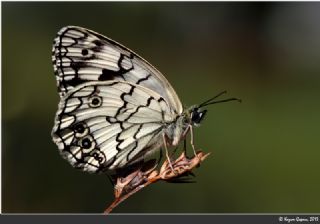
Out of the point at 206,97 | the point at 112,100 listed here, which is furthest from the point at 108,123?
the point at 206,97

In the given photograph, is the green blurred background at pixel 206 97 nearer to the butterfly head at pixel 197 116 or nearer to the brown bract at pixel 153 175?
the butterfly head at pixel 197 116

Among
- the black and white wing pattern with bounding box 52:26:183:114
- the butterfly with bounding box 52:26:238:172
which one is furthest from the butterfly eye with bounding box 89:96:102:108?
the black and white wing pattern with bounding box 52:26:183:114

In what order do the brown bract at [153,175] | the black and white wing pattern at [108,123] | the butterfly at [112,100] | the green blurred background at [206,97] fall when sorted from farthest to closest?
the green blurred background at [206,97]
the butterfly at [112,100]
the black and white wing pattern at [108,123]
the brown bract at [153,175]

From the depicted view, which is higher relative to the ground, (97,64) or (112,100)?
(97,64)

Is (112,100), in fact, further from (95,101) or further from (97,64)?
(97,64)

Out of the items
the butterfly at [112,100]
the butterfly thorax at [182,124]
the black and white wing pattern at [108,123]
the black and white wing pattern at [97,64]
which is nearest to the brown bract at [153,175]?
the black and white wing pattern at [108,123]
